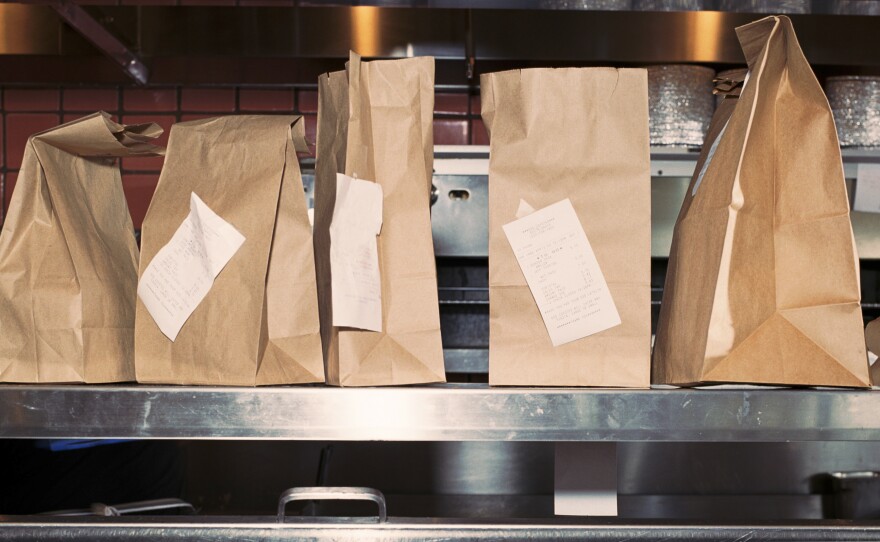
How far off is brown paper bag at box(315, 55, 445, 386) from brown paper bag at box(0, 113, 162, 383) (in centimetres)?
26

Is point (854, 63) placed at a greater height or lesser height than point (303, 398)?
greater

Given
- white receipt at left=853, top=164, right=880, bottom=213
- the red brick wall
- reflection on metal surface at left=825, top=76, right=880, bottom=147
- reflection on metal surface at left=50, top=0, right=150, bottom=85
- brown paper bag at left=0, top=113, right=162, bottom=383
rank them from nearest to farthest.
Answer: brown paper bag at left=0, top=113, right=162, bottom=383, reflection on metal surface at left=50, top=0, right=150, bottom=85, reflection on metal surface at left=825, top=76, right=880, bottom=147, white receipt at left=853, top=164, right=880, bottom=213, the red brick wall

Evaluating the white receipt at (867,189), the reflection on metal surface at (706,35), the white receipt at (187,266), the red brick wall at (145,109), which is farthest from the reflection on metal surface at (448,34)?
the white receipt at (187,266)

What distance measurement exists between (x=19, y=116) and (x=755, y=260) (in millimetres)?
2382

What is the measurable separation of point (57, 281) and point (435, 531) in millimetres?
492

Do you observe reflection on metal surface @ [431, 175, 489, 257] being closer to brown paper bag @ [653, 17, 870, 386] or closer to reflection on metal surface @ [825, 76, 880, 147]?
reflection on metal surface @ [825, 76, 880, 147]

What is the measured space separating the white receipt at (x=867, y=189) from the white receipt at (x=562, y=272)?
1.57m

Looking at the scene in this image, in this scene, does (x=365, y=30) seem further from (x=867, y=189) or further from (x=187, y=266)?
(x=867, y=189)

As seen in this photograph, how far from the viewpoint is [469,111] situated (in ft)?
8.43

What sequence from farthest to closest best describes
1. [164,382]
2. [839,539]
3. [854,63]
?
[854,63]
[164,382]
[839,539]

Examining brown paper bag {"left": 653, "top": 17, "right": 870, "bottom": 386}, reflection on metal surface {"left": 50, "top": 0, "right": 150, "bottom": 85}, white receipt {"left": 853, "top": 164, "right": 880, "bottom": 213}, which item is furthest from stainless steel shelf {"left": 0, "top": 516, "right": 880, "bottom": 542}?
white receipt {"left": 853, "top": 164, "right": 880, "bottom": 213}

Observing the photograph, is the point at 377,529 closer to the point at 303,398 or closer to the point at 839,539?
the point at 303,398

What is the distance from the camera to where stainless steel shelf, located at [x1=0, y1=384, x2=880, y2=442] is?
0.80m

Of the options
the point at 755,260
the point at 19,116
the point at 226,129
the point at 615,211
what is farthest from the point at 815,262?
the point at 19,116
